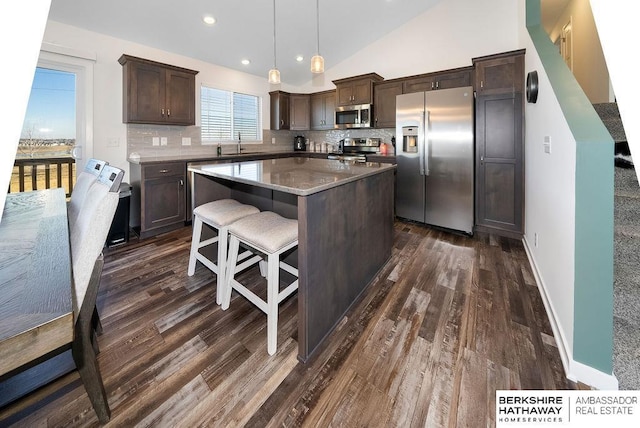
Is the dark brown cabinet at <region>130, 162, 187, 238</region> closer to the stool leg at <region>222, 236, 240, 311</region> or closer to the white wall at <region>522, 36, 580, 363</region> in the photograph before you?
the stool leg at <region>222, 236, 240, 311</region>

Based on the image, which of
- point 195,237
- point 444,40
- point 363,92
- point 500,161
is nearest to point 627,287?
point 500,161

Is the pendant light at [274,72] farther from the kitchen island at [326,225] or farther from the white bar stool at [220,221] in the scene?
the white bar stool at [220,221]

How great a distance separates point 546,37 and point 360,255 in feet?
8.31

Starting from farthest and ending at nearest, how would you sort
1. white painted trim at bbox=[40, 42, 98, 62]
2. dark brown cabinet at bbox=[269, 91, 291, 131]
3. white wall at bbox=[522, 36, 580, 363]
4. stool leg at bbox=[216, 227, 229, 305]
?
dark brown cabinet at bbox=[269, 91, 291, 131] < white painted trim at bbox=[40, 42, 98, 62] < stool leg at bbox=[216, 227, 229, 305] < white wall at bbox=[522, 36, 580, 363]

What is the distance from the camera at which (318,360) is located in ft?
5.06

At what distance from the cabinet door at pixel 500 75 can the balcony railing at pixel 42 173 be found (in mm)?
5060

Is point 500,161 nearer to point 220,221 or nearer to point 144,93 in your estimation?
point 220,221

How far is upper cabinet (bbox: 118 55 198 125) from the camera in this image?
3443mm

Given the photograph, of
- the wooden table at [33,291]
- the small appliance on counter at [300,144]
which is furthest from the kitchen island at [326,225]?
the small appliance on counter at [300,144]

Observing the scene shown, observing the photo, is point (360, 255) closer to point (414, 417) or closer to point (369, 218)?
point (369, 218)

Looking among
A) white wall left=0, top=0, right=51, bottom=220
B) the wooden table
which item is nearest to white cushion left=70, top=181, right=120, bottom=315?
the wooden table

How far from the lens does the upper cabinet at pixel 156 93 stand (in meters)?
3.44

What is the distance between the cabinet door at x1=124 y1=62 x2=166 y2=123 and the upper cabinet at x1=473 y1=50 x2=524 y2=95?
404 cm

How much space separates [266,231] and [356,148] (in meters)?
3.83
